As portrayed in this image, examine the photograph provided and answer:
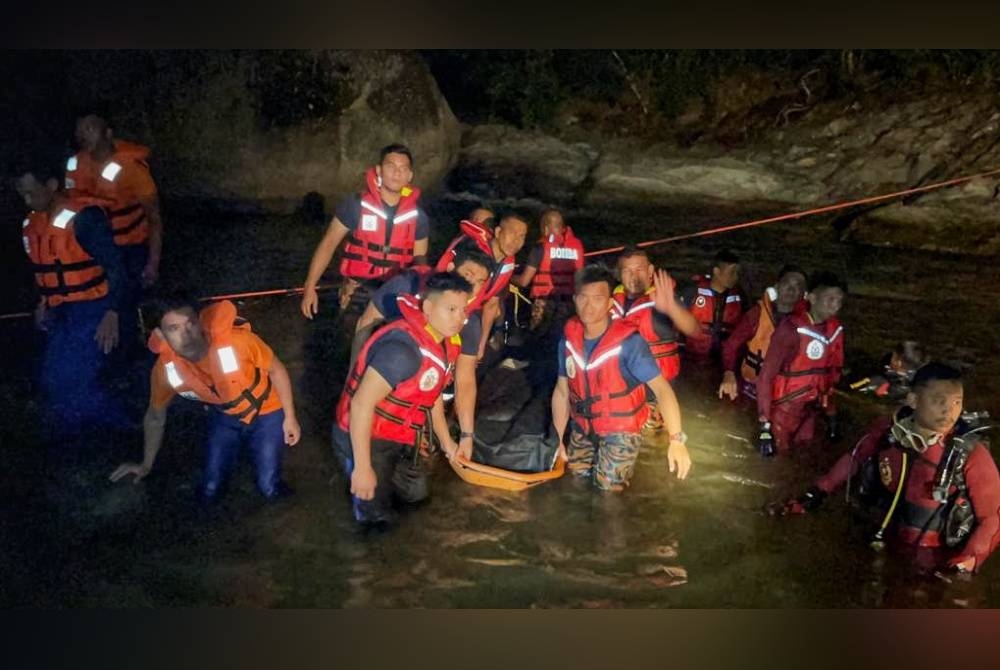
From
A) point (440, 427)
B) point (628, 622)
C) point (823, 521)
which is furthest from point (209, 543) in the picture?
point (823, 521)

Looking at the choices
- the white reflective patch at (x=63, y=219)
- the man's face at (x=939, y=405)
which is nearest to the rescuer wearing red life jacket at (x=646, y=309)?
the man's face at (x=939, y=405)

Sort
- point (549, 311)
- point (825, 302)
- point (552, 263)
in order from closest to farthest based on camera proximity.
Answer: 1. point (825, 302)
2. point (552, 263)
3. point (549, 311)

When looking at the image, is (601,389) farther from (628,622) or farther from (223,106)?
(223,106)

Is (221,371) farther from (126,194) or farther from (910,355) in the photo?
(910,355)

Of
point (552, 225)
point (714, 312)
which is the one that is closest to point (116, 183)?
point (552, 225)

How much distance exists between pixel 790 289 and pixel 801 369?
0.38m

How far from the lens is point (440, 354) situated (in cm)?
303

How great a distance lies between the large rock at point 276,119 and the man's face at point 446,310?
201 centimetres

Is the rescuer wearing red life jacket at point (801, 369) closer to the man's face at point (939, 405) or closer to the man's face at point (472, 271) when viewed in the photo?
the man's face at point (939, 405)

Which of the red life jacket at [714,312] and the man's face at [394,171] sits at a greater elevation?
the man's face at [394,171]

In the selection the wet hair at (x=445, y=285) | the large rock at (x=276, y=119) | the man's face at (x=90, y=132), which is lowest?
the wet hair at (x=445, y=285)

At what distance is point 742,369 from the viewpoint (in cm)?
400

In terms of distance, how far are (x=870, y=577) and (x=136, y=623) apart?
2784 millimetres

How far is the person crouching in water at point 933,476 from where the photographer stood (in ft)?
9.04
